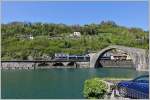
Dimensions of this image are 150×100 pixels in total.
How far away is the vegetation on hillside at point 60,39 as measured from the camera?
2160 inches

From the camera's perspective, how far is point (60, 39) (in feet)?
197

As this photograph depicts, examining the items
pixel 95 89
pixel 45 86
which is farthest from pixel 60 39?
pixel 95 89

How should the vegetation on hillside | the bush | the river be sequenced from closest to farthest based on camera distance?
the bush < the river < the vegetation on hillside

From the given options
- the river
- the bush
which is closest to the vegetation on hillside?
the river

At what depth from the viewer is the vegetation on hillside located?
180 ft

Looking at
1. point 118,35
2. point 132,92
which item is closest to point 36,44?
point 118,35

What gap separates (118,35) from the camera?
205 ft

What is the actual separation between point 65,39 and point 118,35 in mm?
8533

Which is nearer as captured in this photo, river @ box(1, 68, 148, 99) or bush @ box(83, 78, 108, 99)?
bush @ box(83, 78, 108, 99)

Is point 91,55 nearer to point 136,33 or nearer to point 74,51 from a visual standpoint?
point 74,51

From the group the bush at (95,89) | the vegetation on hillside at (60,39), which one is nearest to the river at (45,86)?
the bush at (95,89)

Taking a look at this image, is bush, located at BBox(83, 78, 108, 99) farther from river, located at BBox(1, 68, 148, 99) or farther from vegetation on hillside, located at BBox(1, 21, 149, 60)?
vegetation on hillside, located at BBox(1, 21, 149, 60)

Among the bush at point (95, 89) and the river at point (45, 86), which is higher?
the bush at point (95, 89)

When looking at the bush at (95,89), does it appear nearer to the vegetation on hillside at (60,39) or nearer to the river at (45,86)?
the river at (45,86)
